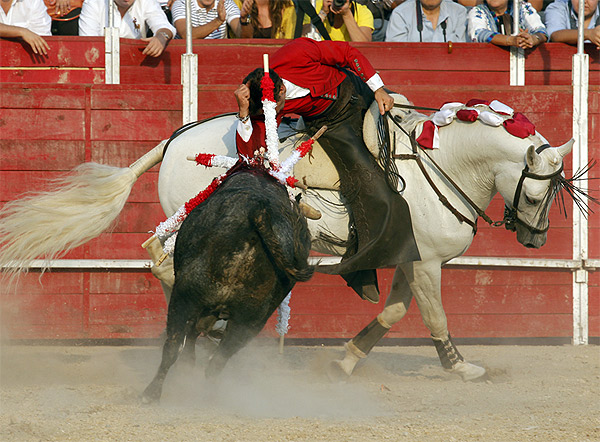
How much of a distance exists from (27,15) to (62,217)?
9.76 ft

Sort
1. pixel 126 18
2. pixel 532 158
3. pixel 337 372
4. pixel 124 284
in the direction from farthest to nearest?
pixel 126 18 → pixel 124 284 → pixel 337 372 → pixel 532 158

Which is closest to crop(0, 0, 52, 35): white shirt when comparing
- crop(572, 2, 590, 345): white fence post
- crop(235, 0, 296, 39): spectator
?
crop(235, 0, 296, 39): spectator

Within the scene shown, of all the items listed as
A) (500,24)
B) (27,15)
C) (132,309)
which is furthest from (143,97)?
(500,24)

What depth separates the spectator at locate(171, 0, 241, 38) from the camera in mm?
7047

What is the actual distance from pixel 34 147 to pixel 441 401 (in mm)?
3729

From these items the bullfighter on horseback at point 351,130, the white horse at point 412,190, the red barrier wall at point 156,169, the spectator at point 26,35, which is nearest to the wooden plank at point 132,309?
the red barrier wall at point 156,169

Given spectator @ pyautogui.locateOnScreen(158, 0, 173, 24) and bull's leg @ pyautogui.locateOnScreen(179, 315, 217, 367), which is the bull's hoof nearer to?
bull's leg @ pyautogui.locateOnScreen(179, 315, 217, 367)

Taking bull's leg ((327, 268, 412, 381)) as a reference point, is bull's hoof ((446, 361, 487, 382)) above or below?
below

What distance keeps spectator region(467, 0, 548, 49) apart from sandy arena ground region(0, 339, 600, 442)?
8.41 feet

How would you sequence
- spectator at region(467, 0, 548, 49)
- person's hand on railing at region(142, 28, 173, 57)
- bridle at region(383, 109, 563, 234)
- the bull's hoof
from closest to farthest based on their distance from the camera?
bridle at region(383, 109, 563, 234) < the bull's hoof < person's hand on railing at region(142, 28, 173, 57) < spectator at region(467, 0, 548, 49)

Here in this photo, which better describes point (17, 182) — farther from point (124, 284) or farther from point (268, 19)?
point (268, 19)

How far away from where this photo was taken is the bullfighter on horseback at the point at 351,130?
4.43 metres

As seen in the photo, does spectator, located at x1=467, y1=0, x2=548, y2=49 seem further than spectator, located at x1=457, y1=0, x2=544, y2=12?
No

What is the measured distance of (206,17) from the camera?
23.3ft
